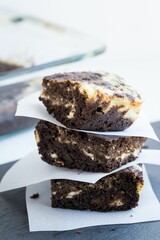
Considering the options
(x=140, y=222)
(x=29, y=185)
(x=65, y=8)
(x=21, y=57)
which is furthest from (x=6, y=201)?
(x=65, y=8)

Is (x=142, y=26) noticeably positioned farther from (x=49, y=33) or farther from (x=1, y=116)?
(x=1, y=116)

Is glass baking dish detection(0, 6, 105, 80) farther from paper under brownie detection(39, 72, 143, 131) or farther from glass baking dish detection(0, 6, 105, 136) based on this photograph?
paper under brownie detection(39, 72, 143, 131)

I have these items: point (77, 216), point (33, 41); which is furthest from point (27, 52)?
point (77, 216)

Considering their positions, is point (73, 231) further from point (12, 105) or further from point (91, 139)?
point (12, 105)

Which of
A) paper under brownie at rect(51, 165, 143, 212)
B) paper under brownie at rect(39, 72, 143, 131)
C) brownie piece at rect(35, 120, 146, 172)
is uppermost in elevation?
paper under brownie at rect(39, 72, 143, 131)

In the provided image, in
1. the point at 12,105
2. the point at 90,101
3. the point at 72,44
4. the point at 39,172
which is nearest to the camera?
the point at 90,101

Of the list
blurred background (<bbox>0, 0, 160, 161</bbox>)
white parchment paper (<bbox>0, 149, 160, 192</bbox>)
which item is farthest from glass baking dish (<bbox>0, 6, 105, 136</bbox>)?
white parchment paper (<bbox>0, 149, 160, 192</bbox>)

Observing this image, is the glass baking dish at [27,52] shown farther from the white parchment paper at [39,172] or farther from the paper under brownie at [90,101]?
the paper under brownie at [90,101]
